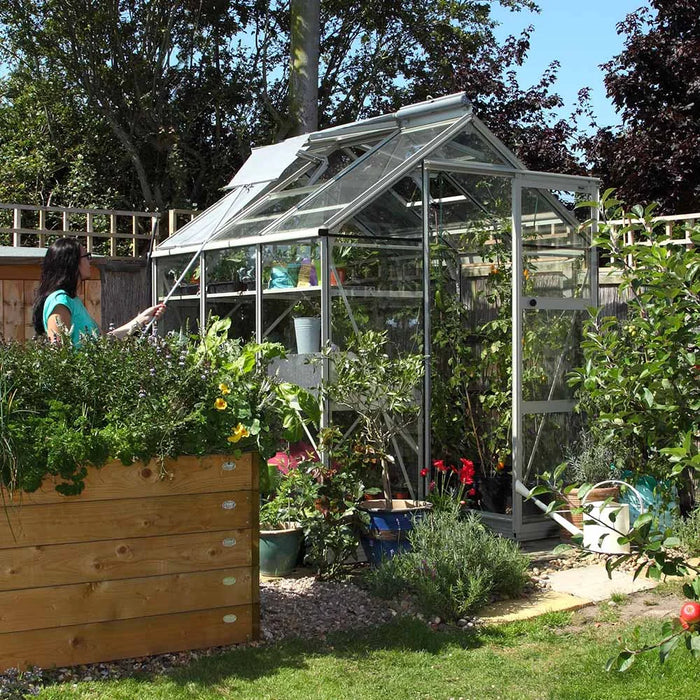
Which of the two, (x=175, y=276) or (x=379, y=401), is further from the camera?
(x=175, y=276)

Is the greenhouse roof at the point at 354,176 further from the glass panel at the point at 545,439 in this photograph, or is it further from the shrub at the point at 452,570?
the shrub at the point at 452,570

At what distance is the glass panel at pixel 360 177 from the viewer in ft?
21.7

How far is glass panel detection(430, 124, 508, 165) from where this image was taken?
699 centimetres

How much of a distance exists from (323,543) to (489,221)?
9.57 feet

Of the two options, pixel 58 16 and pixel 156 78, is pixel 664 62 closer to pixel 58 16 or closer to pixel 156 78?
pixel 156 78

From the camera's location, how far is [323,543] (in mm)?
5586

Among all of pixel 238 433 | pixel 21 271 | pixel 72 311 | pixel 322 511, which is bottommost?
pixel 322 511

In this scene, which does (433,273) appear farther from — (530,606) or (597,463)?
(530,606)

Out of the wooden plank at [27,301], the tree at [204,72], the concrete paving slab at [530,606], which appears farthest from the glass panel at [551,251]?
the tree at [204,72]

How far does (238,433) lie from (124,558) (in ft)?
2.37

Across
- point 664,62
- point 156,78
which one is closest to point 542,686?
point 664,62

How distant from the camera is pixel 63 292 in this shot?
5129 mm

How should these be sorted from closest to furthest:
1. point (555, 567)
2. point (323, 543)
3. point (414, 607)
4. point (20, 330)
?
point (414, 607), point (323, 543), point (555, 567), point (20, 330)

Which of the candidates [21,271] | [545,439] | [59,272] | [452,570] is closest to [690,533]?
[545,439]
